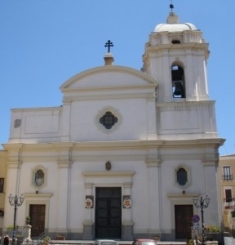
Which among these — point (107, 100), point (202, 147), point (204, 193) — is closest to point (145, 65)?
point (107, 100)

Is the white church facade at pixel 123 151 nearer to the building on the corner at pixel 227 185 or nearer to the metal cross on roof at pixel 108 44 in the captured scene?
the metal cross on roof at pixel 108 44

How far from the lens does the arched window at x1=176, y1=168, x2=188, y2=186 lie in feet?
86.9

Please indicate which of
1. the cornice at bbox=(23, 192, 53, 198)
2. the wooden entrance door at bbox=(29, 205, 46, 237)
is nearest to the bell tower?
the cornice at bbox=(23, 192, 53, 198)

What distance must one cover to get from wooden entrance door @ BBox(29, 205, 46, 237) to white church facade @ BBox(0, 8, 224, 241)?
0.07 metres

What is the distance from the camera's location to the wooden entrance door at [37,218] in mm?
27047

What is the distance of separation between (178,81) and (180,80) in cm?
21

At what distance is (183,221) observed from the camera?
→ 2589cm

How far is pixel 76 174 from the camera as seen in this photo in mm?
27484

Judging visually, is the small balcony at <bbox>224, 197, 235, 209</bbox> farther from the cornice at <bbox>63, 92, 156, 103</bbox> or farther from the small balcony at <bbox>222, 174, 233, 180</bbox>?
the cornice at <bbox>63, 92, 156, 103</bbox>

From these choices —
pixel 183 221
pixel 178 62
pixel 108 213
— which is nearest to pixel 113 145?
pixel 108 213

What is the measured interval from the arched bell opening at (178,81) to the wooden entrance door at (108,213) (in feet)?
28.8

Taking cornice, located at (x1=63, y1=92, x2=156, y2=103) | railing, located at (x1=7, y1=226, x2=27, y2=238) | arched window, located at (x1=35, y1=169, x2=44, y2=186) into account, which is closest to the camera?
railing, located at (x1=7, y1=226, x2=27, y2=238)

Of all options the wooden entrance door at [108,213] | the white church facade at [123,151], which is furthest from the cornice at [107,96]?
the wooden entrance door at [108,213]

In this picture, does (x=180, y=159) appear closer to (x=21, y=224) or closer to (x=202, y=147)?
(x=202, y=147)
